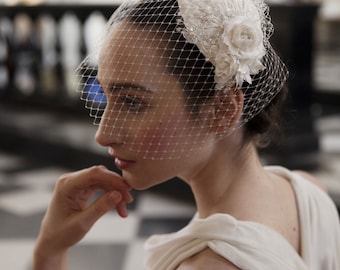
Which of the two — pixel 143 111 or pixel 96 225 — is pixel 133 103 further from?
pixel 96 225

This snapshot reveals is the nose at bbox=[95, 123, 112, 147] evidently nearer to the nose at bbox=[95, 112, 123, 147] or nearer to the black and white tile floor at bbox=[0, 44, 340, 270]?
the nose at bbox=[95, 112, 123, 147]

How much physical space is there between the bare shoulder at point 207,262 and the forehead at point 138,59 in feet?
0.96

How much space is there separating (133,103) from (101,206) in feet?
0.74

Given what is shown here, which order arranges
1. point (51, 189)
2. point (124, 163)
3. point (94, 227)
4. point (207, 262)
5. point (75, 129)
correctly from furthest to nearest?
1. point (75, 129)
2. point (51, 189)
3. point (94, 227)
4. point (124, 163)
5. point (207, 262)

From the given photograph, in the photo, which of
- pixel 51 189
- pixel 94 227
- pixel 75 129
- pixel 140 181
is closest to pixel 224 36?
pixel 140 181

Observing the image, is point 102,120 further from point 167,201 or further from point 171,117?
point 167,201

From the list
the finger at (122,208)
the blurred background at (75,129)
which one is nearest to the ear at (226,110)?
the finger at (122,208)

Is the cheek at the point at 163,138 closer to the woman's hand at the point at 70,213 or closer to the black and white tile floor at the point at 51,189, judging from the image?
the woman's hand at the point at 70,213

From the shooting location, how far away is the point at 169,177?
1.01 meters

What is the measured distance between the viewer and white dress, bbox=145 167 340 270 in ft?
2.93

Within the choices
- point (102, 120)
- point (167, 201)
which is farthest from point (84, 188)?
point (167, 201)

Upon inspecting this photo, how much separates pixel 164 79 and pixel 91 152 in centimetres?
291

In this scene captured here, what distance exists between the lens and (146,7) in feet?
3.22

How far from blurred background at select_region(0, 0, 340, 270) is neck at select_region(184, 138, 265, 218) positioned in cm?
54
